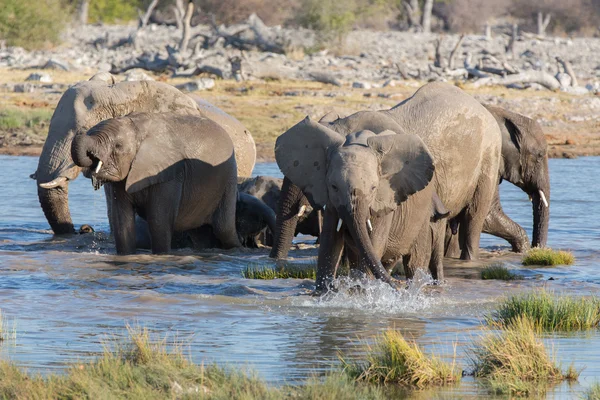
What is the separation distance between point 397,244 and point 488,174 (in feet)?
7.70

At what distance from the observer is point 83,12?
48281 mm

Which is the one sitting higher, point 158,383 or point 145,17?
point 158,383

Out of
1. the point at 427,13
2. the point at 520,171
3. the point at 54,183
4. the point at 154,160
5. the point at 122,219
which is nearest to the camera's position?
the point at 154,160

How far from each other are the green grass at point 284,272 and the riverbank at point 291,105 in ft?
32.1

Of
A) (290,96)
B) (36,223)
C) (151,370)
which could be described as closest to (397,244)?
(151,370)

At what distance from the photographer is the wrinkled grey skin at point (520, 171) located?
451 inches

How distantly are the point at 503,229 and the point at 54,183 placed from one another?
4.40 metres

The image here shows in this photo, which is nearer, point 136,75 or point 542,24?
point 136,75

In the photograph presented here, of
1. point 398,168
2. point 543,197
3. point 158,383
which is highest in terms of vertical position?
point 398,168

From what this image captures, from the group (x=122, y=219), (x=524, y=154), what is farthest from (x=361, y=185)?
(x=524, y=154)

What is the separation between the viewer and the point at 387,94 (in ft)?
78.1

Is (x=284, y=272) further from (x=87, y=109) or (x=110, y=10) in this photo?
(x=110, y=10)

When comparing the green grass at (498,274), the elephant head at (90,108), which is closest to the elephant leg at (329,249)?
the green grass at (498,274)

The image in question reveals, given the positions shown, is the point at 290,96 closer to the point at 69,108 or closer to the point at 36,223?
the point at 36,223
